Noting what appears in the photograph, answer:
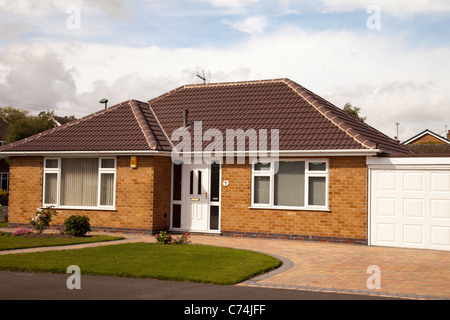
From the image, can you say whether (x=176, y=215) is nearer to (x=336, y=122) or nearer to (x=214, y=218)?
(x=214, y=218)

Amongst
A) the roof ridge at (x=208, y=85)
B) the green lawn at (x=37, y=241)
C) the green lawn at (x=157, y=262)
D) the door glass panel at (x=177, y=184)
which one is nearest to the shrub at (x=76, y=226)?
the green lawn at (x=37, y=241)

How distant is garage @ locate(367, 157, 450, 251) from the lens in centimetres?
1416

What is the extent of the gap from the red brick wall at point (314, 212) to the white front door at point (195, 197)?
0.69m

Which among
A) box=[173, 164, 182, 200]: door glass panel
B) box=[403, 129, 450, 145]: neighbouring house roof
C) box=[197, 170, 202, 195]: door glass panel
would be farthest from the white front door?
box=[403, 129, 450, 145]: neighbouring house roof

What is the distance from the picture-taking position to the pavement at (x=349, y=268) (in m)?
8.67

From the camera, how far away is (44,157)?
18172 millimetres

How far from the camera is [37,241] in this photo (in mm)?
14141

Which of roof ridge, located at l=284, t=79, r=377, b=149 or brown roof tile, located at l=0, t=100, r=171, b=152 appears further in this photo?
brown roof tile, located at l=0, t=100, r=171, b=152

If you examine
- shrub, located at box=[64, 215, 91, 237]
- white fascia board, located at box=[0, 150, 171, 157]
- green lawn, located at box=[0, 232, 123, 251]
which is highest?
white fascia board, located at box=[0, 150, 171, 157]

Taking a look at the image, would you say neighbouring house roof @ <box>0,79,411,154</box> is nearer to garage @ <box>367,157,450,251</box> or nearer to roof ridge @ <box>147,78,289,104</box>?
roof ridge @ <box>147,78,289,104</box>

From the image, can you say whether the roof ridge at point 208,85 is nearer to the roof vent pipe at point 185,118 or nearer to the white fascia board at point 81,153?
the roof vent pipe at point 185,118
